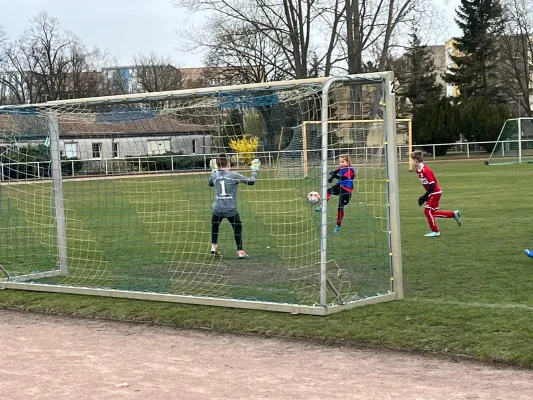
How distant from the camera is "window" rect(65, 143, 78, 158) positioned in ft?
38.1

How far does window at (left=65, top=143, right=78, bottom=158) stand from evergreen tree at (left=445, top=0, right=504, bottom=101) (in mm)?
56197

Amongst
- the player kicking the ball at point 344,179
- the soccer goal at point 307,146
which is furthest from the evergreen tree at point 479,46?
the player kicking the ball at point 344,179

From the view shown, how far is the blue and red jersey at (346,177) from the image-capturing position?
13305 millimetres

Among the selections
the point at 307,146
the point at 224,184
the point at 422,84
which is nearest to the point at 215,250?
the point at 224,184

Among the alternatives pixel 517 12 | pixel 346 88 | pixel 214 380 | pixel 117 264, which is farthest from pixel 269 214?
pixel 517 12

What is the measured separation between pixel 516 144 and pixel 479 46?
84.4 feet

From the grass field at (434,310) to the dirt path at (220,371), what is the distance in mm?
280

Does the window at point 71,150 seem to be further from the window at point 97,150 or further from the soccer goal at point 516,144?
the soccer goal at point 516,144

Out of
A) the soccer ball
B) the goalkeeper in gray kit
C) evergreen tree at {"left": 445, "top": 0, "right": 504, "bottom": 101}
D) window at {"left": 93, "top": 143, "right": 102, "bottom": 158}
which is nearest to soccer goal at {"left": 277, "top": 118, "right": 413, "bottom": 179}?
the soccer ball

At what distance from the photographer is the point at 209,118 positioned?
419 inches

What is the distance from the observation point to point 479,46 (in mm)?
64312

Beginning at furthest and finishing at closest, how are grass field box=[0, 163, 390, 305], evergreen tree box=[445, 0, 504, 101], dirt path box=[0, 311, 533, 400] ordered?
evergreen tree box=[445, 0, 504, 101]
grass field box=[0, 163, 390, 305]
dirt path box=[0, 311, 533, 400]

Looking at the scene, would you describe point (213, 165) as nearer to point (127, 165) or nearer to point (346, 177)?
point (127, 165)

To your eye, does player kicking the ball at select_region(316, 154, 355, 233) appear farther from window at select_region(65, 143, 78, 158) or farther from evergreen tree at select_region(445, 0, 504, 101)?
evergreen tree at select_region(445, 0, 504, 101)
